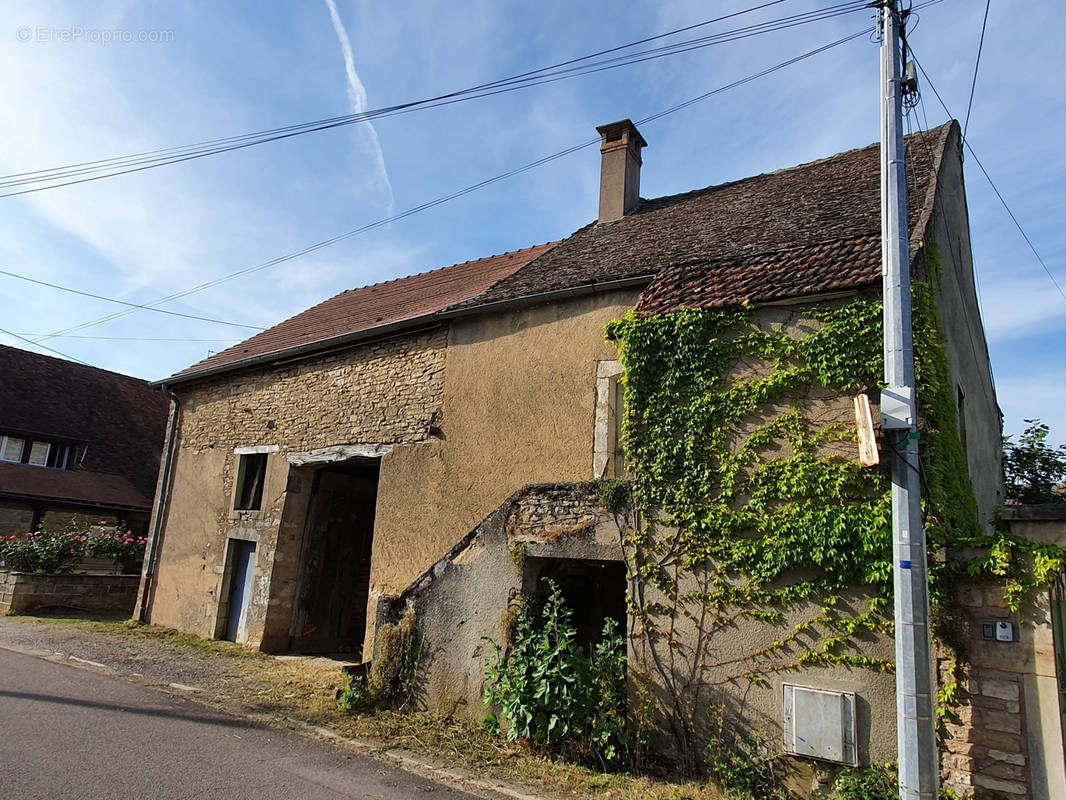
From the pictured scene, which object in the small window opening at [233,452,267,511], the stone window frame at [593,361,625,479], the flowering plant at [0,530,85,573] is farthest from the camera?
the flowering plant at [0,530,85,573]

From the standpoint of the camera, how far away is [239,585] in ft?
40.6

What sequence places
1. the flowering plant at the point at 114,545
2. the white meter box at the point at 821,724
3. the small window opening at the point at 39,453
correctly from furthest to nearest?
the small window opening at the point at 39,453 → the flowering plant at the point at 114,545 → the white meter box at the point at 821,724

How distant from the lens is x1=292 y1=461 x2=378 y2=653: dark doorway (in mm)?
12211

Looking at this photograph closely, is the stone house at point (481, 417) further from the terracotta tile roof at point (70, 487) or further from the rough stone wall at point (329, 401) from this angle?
the terracotta tile roof at point (70, 487)

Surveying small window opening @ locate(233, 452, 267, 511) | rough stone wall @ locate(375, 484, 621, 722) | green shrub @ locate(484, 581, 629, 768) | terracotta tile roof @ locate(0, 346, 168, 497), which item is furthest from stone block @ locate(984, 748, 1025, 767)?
terracotta tile roof @ locate(0, 346, 168, 497)

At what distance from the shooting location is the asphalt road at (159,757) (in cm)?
503

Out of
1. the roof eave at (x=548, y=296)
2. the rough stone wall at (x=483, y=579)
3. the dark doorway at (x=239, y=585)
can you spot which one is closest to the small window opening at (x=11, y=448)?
the dark doorway at (x=239, y=585)

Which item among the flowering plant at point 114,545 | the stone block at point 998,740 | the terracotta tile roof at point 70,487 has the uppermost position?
the terracotta tile roof at point 70,487

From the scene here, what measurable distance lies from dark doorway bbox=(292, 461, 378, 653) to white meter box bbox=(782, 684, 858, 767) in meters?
7.81

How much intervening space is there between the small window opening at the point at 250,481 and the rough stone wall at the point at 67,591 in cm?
464

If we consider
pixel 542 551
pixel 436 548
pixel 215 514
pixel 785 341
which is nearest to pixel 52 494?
pixel 215 514

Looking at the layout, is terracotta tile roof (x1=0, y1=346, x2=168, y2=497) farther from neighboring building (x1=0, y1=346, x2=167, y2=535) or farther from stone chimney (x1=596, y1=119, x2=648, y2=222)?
stone chimney (x1=596, y1=119, x2=648, y2=222)

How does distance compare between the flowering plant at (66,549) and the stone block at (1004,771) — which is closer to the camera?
the stone block at (1004,771)

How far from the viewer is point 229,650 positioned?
→ 447 inches
